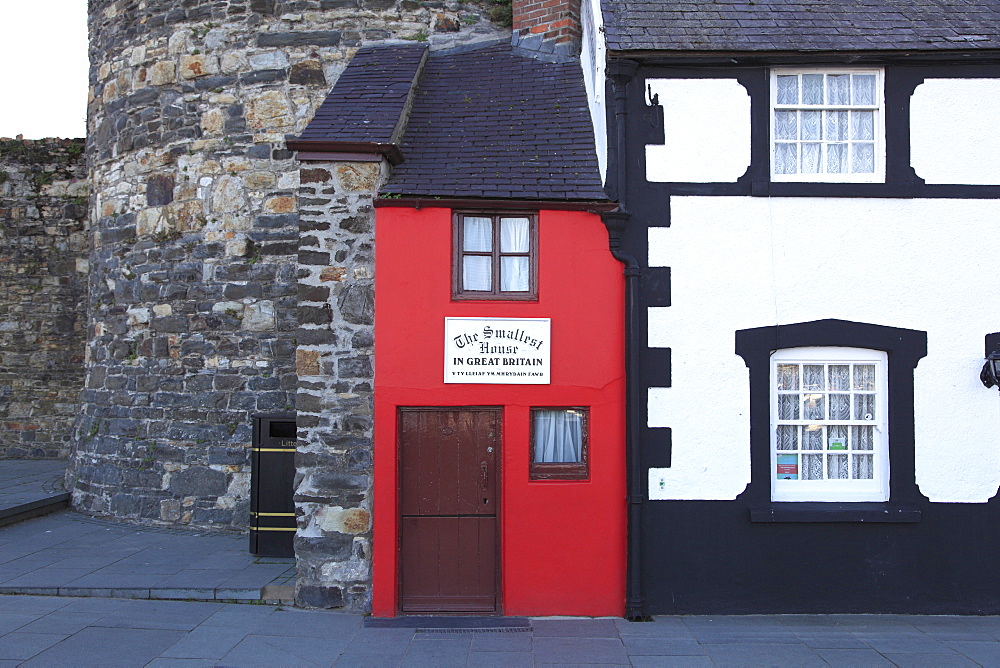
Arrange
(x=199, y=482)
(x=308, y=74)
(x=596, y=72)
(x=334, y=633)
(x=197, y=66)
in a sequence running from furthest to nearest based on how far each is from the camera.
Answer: (x=197, y=66) → (x=308, y=74) → (x=199, y=482) → (x=596, y=72) → (x=334, y=633)

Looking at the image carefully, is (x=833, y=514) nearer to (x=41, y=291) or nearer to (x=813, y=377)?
(x=813, y=377)

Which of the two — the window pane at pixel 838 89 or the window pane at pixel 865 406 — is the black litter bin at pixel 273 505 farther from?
the window pane at pixel 838 89

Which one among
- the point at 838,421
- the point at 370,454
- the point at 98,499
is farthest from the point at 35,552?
the point at 838,421

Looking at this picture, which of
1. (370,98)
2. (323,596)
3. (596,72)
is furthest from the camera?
(370,98)

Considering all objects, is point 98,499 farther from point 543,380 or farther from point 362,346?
point 543,380

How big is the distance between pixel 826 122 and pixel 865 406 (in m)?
2.82

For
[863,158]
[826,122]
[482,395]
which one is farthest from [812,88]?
[482,395]

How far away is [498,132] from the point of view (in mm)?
8148

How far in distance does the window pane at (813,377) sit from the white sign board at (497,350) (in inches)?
97.8

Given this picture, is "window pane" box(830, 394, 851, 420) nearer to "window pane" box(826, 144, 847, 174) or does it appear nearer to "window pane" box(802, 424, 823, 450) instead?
"window pane" box(802, 424, 823, 450)

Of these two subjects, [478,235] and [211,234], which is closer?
[478,235]

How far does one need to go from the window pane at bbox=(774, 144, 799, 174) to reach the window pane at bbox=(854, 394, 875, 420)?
7.54ft

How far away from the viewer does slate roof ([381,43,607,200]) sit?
7.30 metres

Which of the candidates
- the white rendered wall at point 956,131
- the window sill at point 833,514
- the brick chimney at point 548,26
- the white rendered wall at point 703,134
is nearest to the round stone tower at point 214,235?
the brick chimney at point 548,26
